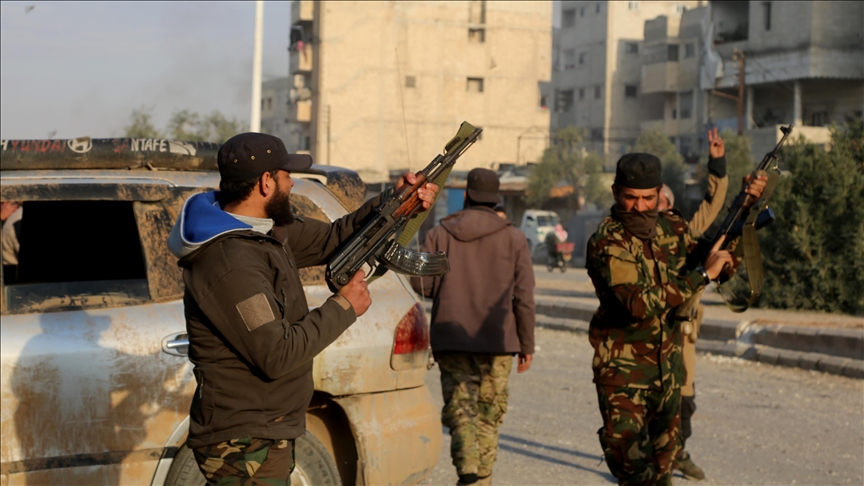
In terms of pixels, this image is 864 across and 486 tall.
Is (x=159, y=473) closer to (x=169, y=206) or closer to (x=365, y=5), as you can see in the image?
(x=169, y=206)

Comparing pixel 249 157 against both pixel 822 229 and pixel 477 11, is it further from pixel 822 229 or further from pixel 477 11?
pixel 477 11

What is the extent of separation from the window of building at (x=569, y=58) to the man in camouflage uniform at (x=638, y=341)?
78.2m

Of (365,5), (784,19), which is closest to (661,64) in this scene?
(784,19)

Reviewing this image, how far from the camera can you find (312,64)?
58.0 m

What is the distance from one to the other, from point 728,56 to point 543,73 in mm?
11078

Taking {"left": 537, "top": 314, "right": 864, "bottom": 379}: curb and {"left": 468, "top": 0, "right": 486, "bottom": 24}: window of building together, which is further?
{"left": 468, "top": 0, "right": 486, "bottom": 24}: window of building

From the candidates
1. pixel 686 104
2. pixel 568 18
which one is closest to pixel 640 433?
pixel 686 104

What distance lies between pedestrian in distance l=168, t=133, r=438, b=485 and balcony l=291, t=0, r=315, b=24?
182ft

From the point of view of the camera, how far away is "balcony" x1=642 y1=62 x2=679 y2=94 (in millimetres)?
65438

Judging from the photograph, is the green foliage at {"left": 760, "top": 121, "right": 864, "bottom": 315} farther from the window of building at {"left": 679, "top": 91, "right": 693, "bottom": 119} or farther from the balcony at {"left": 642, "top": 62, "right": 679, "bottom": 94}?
the balcony at {"left": 642, "top": 62, "right": 679, "bottom": 94}

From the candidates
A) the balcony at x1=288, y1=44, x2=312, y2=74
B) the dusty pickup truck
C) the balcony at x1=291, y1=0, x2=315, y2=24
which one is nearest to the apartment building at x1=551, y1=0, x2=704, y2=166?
the balcony at x1=288, y1=44, x2=312, y2=74

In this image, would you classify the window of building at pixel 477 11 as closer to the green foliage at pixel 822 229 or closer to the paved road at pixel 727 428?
the green foliage at pixel 822 229

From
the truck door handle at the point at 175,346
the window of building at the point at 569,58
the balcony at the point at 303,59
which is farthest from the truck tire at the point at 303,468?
the window of building at the point at 569,58

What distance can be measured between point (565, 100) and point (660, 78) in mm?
15568
